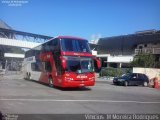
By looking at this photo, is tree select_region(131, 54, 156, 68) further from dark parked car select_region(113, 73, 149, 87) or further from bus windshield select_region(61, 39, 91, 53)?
bus windshield select_region(61, 39, 91, 53)

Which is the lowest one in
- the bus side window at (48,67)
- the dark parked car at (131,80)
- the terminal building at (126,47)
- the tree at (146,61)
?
the dark parked car at (131,80)

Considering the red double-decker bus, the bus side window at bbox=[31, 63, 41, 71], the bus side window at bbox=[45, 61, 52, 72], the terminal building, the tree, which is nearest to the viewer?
the red double-decker bus

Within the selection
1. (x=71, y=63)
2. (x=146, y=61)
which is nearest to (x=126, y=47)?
(x=146, y=61)

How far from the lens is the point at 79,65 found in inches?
810

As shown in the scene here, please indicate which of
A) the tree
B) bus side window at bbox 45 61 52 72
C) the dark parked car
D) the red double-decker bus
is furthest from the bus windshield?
the tree

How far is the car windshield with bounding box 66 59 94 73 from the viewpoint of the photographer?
2033 cm

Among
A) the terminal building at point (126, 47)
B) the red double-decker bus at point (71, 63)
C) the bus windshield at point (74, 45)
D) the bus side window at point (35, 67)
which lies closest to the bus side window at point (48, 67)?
the red double-decker bus at point (71, 63)

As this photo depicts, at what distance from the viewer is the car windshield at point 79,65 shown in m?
20.3

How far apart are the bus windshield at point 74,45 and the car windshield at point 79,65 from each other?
2.58 ft

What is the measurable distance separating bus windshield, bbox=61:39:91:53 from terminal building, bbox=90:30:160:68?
39.4 meters

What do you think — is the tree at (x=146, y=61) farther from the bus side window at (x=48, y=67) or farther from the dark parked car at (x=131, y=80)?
the bus side window at (x=48, y=67)

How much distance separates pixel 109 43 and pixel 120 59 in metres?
11.8

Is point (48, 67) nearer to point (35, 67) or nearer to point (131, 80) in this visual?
point (35, 67)

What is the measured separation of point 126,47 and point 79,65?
2020 inches
